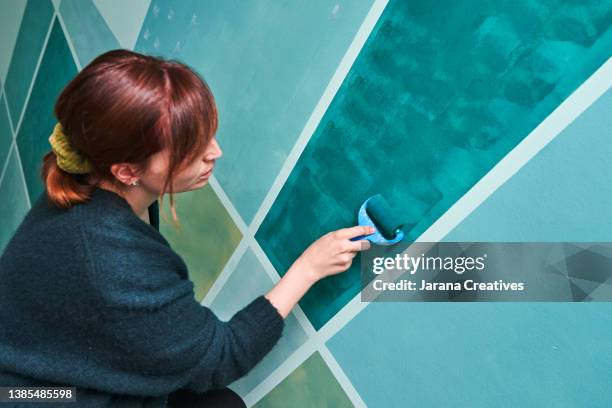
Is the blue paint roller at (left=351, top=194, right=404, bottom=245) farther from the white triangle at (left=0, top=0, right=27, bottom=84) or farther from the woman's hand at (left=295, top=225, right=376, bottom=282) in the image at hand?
the white triangle at (left=0, top=0, right=27, bottom=84)

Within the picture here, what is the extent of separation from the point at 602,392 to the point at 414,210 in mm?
283

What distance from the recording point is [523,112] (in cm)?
67

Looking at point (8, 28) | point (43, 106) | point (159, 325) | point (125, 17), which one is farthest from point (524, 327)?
point (8, 28)

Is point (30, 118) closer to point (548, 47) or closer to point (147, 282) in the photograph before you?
point (147, 282)

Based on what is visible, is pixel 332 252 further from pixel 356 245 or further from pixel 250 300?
pixel 250 300

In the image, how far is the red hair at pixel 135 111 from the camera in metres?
0.69

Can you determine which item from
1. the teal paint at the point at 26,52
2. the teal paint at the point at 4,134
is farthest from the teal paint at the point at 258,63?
the teal paint at the point at 4,134

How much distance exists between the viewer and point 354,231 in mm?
834

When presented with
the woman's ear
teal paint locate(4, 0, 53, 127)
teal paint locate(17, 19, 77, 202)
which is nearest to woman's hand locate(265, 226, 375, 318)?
the woman's ear

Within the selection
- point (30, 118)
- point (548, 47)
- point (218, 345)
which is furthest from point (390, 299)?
point (30, 118)

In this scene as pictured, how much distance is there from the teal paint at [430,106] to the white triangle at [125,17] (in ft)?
1.71

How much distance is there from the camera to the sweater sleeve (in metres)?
0.74

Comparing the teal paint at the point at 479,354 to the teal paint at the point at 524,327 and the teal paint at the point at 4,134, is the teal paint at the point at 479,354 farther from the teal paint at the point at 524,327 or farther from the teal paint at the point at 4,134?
the teal paint at the point at 4,134

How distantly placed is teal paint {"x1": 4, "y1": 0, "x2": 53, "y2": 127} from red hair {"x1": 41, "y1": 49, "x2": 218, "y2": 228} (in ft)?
3.35
